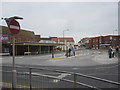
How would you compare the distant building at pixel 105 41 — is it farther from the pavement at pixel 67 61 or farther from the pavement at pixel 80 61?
the pavement at pixel 80 61

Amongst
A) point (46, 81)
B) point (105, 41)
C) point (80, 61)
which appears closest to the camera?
point (46, 81)

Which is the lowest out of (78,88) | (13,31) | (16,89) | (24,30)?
(16,89)

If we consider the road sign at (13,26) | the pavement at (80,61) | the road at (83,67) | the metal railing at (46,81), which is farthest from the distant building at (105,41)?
the road sign at (13,26)

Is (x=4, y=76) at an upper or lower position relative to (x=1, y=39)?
lower

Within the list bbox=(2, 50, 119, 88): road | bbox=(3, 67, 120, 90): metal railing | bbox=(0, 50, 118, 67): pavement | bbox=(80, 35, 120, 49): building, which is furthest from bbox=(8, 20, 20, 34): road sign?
bbox=(80, 35, 120, 49): building

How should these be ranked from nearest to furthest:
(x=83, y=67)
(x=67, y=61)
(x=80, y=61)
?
1. (x=83, y=67)
2. (x=80, y=61)
3. (x=67, y=61)

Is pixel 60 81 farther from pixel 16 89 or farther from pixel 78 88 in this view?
pixel 16 89

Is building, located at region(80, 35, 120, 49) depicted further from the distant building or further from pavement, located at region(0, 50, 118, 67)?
pavement, located at region(0, 50, 118, 67)

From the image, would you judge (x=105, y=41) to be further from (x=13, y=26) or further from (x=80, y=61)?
(x=13, y=26)

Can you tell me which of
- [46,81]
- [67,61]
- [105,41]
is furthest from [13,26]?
[105,41]

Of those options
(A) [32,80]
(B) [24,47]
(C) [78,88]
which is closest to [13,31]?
(A) [32,80]

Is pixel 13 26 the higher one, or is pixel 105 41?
pixel 105 41

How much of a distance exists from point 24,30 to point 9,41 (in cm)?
2290

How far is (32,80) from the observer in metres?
4.90
